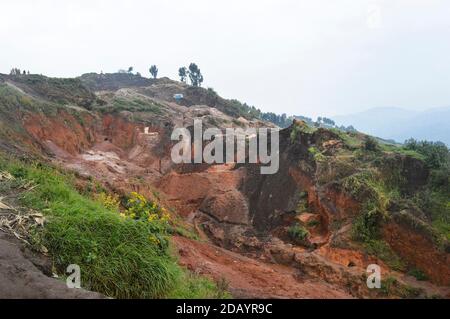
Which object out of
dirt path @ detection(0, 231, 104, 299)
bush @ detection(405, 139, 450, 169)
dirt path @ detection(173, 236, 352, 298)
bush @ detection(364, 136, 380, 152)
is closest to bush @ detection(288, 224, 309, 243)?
dirt path @ detection(173, 236, 352, 298)

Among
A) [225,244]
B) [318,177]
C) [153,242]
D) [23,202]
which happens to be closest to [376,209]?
[318,177]

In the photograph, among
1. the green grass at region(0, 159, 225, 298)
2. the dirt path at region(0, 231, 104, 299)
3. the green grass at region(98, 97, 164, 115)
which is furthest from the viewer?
the green grass at region(98, 97, 164, 115)

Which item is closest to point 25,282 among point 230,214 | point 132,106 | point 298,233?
point 298,233

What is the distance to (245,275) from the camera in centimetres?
825

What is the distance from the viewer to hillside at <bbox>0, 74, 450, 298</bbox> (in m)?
4.80

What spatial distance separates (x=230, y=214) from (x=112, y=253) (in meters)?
10.0

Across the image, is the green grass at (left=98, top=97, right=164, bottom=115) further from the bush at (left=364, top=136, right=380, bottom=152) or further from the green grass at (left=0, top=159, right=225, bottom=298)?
the green grass at (left=0, top=159, right=225, bottom=298)

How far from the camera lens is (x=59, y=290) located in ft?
12.0

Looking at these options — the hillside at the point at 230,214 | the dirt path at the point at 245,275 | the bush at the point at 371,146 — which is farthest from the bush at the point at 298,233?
the bush at the point at 371,146

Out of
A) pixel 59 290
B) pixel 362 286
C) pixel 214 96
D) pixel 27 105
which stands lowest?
pixel 362 286

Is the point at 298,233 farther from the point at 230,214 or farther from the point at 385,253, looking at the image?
the point at 230,214

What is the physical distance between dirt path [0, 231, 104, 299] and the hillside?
4.8 inches

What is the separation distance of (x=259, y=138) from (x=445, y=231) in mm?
9142
